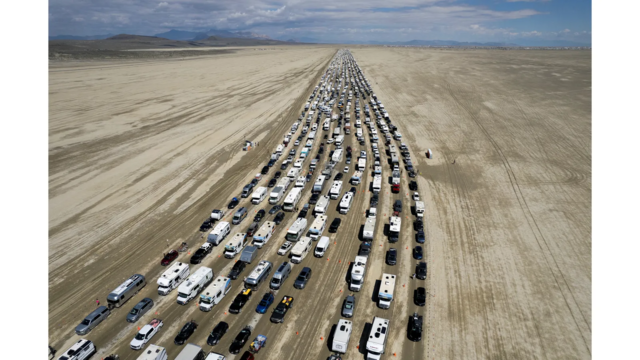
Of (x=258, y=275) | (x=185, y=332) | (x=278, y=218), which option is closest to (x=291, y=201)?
(x=278, y=218)

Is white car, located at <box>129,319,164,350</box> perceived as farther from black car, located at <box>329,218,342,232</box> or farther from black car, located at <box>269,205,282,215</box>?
black car, located at <box>329,218,342,232</box>

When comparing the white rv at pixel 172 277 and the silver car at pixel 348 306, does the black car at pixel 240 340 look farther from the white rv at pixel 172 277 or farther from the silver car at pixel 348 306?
the white rv at pixel 172 277

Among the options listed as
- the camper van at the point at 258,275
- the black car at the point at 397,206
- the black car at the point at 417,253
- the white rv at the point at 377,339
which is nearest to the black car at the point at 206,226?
the camper van at the point at 258,275

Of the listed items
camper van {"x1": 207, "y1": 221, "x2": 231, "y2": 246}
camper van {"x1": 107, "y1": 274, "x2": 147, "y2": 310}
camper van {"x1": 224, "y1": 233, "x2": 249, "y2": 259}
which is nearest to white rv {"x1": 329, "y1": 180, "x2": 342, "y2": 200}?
camper van {"x1": 224, "y1": 233, "x2": 249, "y2": 259}

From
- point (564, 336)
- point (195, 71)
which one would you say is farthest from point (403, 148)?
point (195, 71)

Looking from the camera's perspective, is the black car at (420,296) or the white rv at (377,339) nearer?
the white rv at (377,339)
